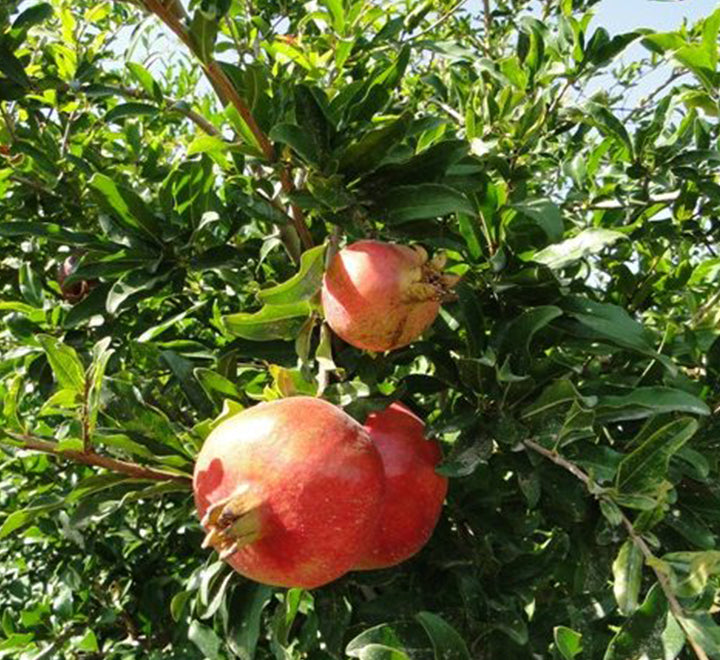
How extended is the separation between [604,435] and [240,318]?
63 cm

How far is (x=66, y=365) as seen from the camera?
114 centimetres

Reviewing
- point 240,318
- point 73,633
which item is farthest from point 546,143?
point 73,633

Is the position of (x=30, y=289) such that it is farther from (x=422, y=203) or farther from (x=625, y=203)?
(x=625, y=203)

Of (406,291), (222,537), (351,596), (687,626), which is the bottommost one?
(351,596)

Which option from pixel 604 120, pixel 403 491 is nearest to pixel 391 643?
pixel 403 491

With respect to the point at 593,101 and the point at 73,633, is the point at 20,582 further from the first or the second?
the point at 593,101

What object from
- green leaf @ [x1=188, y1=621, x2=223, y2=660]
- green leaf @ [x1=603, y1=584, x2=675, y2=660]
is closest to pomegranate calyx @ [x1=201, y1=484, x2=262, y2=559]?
green leaf @ [x1=603, y1=584, x2=675, y2=660]

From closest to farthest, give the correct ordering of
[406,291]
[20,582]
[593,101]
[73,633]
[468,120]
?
[406,291], [468,120], [593,101], [73,633], [20,582]

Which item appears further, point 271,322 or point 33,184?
point 33,184

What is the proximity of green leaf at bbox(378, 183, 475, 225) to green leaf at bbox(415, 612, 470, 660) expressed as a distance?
0.53m

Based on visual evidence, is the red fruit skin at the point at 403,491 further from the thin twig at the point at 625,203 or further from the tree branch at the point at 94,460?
the thin twig at the point at 625,203

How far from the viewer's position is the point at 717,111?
5.27 ft

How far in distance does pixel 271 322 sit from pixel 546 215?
44 centimetres

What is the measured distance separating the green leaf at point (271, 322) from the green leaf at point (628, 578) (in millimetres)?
527
